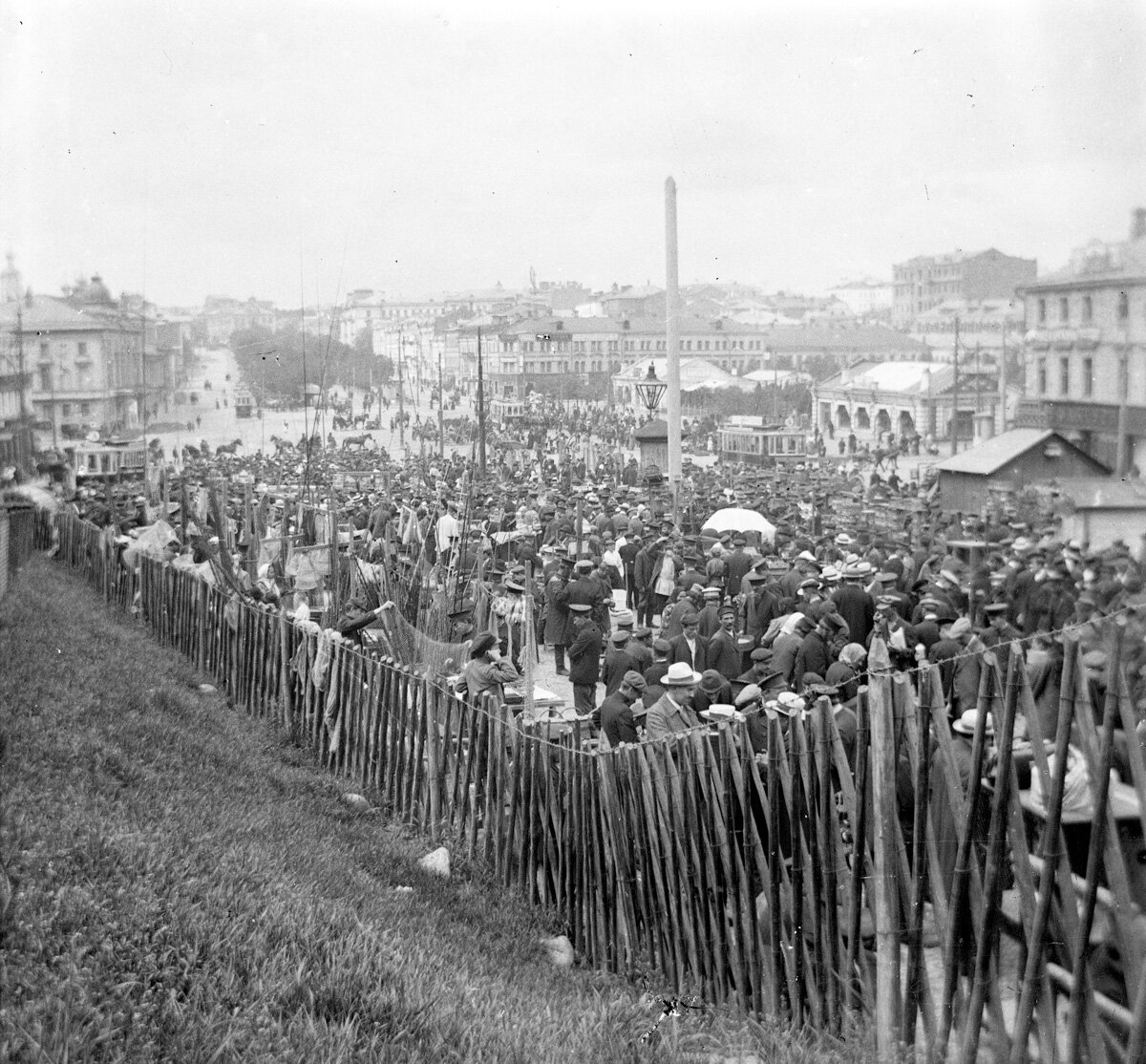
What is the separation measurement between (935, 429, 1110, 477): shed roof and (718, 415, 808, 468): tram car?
19.7 meters

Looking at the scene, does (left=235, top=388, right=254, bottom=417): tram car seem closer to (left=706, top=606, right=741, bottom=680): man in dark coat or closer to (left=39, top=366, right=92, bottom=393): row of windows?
(left=39, top=366, right=92, bottom=393): row of windows

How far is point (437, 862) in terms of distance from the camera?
23.2 ft

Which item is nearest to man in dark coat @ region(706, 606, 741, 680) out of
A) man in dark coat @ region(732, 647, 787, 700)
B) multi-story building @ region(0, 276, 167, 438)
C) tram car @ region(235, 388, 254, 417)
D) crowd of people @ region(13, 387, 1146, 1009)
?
crowd of people @ region(13, 387, 1146, 1009)

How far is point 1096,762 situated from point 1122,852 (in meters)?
0.28

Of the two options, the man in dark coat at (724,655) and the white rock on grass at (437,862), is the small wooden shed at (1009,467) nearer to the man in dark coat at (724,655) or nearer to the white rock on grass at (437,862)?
the man in dark coat at (724,655)

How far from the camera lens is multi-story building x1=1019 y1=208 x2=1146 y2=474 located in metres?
4.65

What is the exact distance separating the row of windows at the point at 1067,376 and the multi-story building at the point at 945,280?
60.4 feet

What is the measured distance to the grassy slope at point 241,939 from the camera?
3965 millimetres

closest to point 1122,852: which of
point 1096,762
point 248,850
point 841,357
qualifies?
point 1096,762

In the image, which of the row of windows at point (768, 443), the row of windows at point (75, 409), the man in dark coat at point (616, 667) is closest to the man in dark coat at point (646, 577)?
the man in dark coat at point (616, 667)

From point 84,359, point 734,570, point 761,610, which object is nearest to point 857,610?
point 761,610

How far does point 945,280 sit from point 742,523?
3596cm

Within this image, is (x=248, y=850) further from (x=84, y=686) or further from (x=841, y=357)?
(x=841, y=357)

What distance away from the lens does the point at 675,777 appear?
17.4 feet
